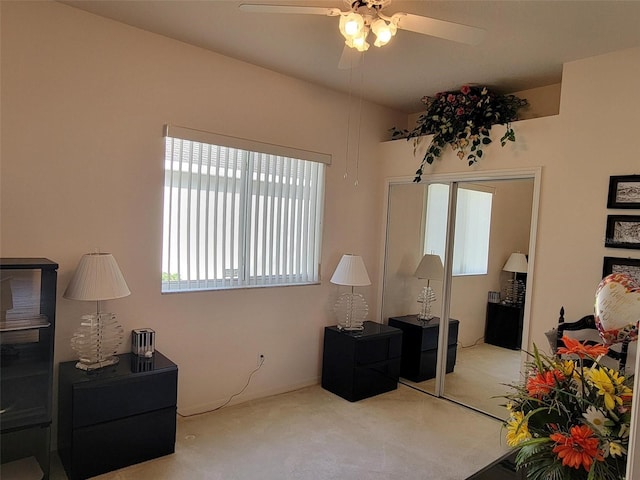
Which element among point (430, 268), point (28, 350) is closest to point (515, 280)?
point (430, 268)

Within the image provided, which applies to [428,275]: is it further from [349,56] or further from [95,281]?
[95,281]

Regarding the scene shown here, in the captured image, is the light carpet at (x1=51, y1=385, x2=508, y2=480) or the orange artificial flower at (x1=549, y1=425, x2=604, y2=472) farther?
the light carpet at (x1=51, y1=385, x2=508, y2=480)

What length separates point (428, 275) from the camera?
12.8 feet

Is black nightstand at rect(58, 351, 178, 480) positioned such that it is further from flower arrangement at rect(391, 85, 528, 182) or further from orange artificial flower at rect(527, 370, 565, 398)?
flower arrangement at rect(391, 85, 528, 182)

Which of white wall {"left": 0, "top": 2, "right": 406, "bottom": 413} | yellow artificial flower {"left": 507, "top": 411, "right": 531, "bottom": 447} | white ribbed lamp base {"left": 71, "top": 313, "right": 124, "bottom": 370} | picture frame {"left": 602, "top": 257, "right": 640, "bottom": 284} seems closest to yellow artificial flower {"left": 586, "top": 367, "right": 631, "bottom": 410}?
yellow artificial flower {"left": 507, "top": 411, "right": 531, "bottom": 447}

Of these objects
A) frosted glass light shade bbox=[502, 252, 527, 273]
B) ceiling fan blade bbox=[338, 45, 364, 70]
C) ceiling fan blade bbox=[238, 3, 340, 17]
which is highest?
ceiling fan blade bbox=[238, 3, 340, 17]

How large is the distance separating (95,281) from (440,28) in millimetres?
2251

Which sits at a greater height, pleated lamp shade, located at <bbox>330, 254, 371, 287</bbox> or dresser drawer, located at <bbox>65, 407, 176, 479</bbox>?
pleated lamp shade, located at <bbox>330, 254, 371, 287</bbox>

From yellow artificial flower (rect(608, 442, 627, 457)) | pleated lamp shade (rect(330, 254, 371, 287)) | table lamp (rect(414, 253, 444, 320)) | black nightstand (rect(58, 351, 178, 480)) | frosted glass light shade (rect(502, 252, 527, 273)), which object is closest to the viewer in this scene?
yellow artificial flower (rect(608, 442, 627, 457))

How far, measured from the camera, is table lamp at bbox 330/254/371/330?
12.2 feet

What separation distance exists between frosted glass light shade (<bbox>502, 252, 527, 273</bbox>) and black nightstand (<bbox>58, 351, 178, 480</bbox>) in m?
2.56

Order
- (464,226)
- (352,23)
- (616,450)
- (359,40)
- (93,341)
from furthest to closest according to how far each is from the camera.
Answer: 1. (464,226)
2. (93,341)
3. (359,40)
4. (352,23)
5. (616,450)

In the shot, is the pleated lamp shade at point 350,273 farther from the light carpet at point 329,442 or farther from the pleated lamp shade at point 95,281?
the pleated lamp shade at point 95,281

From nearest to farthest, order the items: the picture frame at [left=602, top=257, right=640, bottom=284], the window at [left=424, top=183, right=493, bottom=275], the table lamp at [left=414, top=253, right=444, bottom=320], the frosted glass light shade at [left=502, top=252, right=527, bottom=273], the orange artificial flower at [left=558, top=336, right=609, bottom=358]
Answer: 1. the orange artificial flower at [left=558, top=336, right=609, bottom=358]
2. the picture frame at [left=602, top=257, right=640, bottom=284]
3. the frosted glass light shade at [left=502, top=252, right=527, bottom=273]
4. the window at [left=424, top=183, right=493, bottom=275]
5. the table lamp at [left=414, top=253, right=444, bottom=320]
